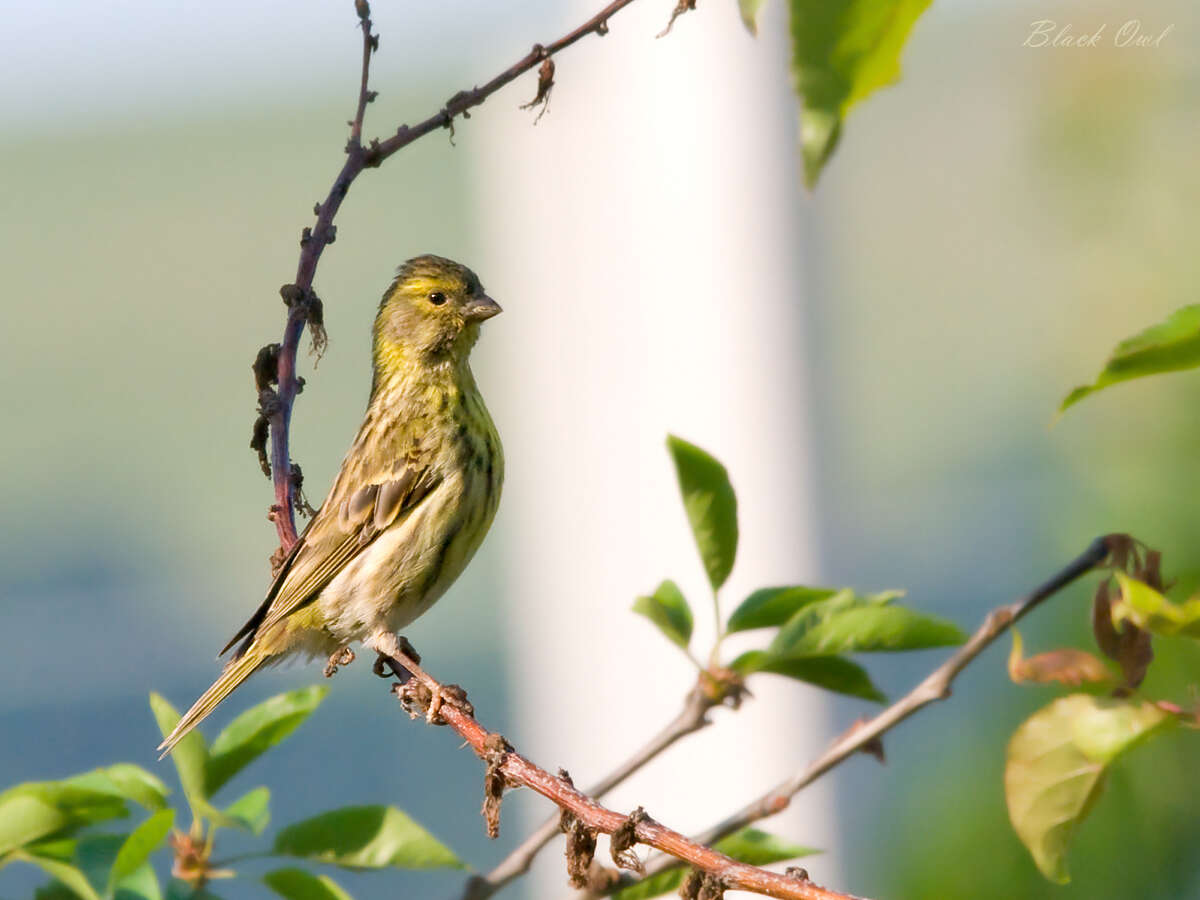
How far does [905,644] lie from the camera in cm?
168

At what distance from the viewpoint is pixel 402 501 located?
3.07 metres

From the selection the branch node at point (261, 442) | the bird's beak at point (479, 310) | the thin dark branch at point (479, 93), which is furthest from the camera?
the bird's beak at point (479, 310)

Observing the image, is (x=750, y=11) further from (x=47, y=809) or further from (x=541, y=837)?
(x=47, y=809)

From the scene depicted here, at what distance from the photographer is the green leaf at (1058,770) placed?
55.4 inches

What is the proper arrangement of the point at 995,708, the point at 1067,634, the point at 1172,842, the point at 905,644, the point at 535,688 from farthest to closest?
1. the point at 535,688
2. the point at 995,708
3. the point at 1067,634
4. the point at 1172,842
5. the point at 905,644

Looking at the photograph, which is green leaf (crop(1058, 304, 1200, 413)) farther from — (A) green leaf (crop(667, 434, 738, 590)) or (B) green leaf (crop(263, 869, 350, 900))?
(B) green leaf (crop(263, 869, 350, 900))


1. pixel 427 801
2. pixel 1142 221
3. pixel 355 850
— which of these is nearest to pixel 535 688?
pixel 427 801

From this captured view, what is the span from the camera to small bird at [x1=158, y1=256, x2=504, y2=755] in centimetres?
291

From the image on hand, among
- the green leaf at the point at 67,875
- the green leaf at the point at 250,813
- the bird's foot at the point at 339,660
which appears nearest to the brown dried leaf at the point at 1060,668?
the green leaf at the point at 250,813

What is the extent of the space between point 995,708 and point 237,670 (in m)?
2.19

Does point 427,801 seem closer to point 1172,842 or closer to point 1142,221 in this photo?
point 1142,221

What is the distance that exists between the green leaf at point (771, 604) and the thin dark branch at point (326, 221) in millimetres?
658

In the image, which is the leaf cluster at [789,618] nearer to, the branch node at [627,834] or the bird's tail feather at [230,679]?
the branch node at [627,834]

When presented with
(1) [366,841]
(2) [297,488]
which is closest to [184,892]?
(1) [366,841]
